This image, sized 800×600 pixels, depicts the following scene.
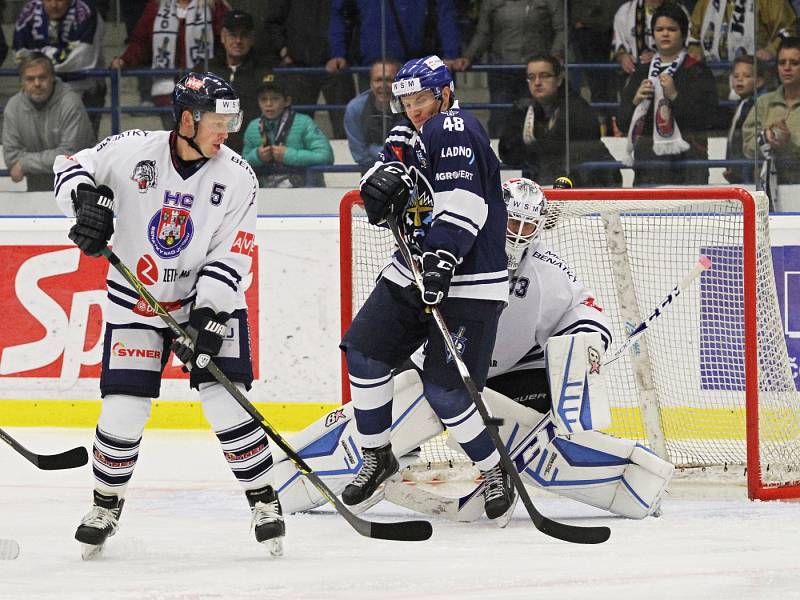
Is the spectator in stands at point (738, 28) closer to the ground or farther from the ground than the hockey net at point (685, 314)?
farther from the ground

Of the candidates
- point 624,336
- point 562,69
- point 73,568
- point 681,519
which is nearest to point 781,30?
point 562,69

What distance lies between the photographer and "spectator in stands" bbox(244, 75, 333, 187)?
19.1 feet

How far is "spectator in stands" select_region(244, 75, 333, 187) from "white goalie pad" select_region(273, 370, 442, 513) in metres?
1.93

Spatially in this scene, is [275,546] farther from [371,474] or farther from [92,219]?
[92,219]

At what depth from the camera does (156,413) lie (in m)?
5.46

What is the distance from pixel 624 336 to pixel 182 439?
1.60 m

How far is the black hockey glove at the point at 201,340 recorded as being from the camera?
3236 millimetres

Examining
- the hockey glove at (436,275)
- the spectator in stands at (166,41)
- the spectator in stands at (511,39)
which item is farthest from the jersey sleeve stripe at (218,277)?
the spectator in stands at (166,41)

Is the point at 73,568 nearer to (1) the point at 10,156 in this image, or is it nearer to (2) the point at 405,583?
(2) the point at 405,583

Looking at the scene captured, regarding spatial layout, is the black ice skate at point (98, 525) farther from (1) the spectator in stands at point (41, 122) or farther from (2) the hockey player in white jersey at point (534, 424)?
(1) the spectator in stands at point (41, 122)

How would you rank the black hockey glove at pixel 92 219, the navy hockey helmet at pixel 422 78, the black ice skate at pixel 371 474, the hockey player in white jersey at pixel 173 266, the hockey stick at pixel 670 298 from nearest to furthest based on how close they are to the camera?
the black hockey glove at pixel 92 219, the hockey player in white jersey at pixel 173 266, the navy hockey helmet at pixel 422 78, the black ice skate at pixel 371 474, the hockey stick at pixel 670 298

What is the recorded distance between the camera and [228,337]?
3.35 meters

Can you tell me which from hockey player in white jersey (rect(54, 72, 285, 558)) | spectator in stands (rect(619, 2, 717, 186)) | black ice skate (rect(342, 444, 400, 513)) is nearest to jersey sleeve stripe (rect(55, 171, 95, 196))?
hockey player in white jersey (rect(54, 72, 285, 558))

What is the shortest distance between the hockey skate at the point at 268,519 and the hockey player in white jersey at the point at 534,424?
0.58m
